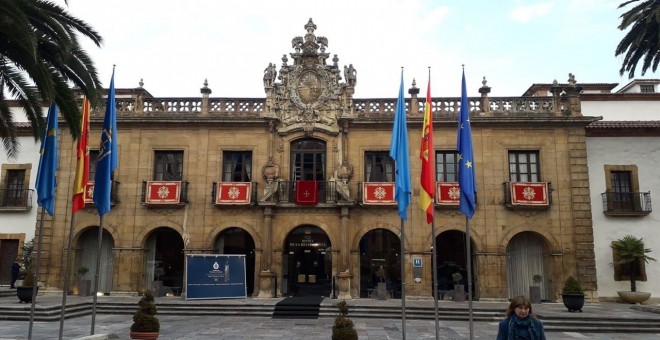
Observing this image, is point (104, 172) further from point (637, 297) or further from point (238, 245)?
point (637, 297)

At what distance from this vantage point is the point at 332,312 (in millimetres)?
20281

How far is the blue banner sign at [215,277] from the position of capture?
22344 mm

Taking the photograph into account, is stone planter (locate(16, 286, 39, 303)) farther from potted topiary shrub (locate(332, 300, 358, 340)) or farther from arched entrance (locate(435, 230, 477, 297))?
arched entrance (locate(435, 230, 477, 297))

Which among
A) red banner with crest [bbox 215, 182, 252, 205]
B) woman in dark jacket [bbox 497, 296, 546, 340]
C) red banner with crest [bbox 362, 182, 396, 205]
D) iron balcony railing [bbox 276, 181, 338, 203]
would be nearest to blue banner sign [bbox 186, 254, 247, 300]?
red banner with crest [bbox 215, 182, 252, 205]

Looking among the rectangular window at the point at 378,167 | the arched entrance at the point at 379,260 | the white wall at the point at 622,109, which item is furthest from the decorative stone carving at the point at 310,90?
the white wall at the point at 622,109

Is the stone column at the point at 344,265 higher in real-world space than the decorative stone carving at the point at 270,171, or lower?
lower

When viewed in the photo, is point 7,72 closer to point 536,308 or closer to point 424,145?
point 424,145

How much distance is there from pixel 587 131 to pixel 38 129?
78.4ft

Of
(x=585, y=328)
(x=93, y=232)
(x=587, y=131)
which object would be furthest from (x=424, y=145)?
(x=93, y=232)

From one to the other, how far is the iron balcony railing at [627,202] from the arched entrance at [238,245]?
1743 centimetres

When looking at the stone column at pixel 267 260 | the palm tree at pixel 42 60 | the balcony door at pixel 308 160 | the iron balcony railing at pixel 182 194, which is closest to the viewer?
the palm tree at pixel 42 60

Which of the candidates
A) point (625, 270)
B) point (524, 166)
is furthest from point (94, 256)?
point (625, 270)

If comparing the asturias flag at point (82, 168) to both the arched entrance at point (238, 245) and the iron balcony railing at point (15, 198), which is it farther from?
the iron balcony railing at point (15, 198)

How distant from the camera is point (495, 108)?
25781 millimetres
